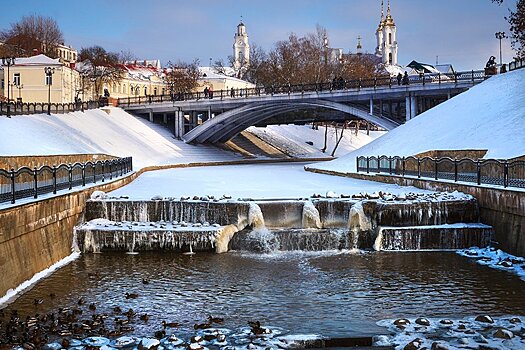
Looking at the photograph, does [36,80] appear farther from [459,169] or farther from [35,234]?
[35,234]

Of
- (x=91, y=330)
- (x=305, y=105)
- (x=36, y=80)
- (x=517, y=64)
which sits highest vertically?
(x=36, y=80)

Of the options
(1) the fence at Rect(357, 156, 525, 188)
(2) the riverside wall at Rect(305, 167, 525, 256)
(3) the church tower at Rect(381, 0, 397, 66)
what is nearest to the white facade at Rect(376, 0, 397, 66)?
(3) the church tower at Rect(381, 0, 397, 66)

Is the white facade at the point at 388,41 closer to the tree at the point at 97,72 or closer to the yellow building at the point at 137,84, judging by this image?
the yellow building at the point at 137,84

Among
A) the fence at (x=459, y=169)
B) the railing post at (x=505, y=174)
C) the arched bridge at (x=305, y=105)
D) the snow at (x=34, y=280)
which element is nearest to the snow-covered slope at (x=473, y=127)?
the fence at (x=459, y=169)

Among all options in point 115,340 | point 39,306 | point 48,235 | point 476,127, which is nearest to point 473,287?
point 115,340

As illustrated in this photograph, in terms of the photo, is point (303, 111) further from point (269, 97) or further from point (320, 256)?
point (320, 256)

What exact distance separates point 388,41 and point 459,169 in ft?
500

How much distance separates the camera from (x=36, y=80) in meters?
80.4

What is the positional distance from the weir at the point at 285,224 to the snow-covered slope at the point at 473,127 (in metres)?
7.91

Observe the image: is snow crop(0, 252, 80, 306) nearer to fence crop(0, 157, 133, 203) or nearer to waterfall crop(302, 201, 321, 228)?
fence crop(0, 157, 133, 203)

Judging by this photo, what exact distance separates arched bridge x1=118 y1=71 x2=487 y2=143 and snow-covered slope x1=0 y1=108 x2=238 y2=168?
228 centimetres

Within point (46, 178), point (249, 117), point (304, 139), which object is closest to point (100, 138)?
point (249, 117)

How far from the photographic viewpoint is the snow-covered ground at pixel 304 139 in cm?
7831

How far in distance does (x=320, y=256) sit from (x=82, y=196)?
794 centimetres
